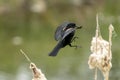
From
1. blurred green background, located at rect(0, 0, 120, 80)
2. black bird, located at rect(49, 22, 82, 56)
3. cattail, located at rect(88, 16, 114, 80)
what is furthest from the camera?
blurred green background, located at rect(0, 0, 120, 80)

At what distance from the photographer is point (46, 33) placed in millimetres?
16891

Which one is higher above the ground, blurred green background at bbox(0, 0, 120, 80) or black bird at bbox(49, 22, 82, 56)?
blurred green background at bbox(0, 0, 120, 80)

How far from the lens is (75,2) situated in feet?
66.5

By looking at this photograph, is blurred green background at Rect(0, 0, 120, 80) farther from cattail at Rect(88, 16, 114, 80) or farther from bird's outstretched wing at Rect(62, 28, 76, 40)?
bird's outstretched wing at Rect(62, 28, 76, 40)

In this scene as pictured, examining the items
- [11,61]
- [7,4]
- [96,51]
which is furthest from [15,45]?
[96,51]

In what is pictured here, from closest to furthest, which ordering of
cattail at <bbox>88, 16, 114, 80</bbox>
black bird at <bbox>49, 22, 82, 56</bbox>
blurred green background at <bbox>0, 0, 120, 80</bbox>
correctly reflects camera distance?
black bird at <bbox>49, 22, 82, 56</bbox> → cattail at <bbox>88, 16, 114, 80</bbox> → blurred green background at <bbox>0, 0, 120, 80</bbox>

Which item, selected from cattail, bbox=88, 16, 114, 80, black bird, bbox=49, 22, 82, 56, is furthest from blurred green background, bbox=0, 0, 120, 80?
black bird, bbox=49, 22, 82, 56

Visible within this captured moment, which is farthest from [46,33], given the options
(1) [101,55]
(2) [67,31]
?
(2) [67,31]

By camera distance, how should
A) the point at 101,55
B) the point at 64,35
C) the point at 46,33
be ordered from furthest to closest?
the point at 46,33 < the point at 101,55 < the point at 64,35

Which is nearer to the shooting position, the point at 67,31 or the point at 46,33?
the point at 67,31

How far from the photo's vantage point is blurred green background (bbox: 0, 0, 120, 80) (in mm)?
Answer: 11211

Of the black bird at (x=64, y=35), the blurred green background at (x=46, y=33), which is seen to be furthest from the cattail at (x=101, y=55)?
the blurred green background at (x=46, y=33)

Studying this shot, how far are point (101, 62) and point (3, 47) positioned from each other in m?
13.5

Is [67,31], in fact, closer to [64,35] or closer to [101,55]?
[64,35]
